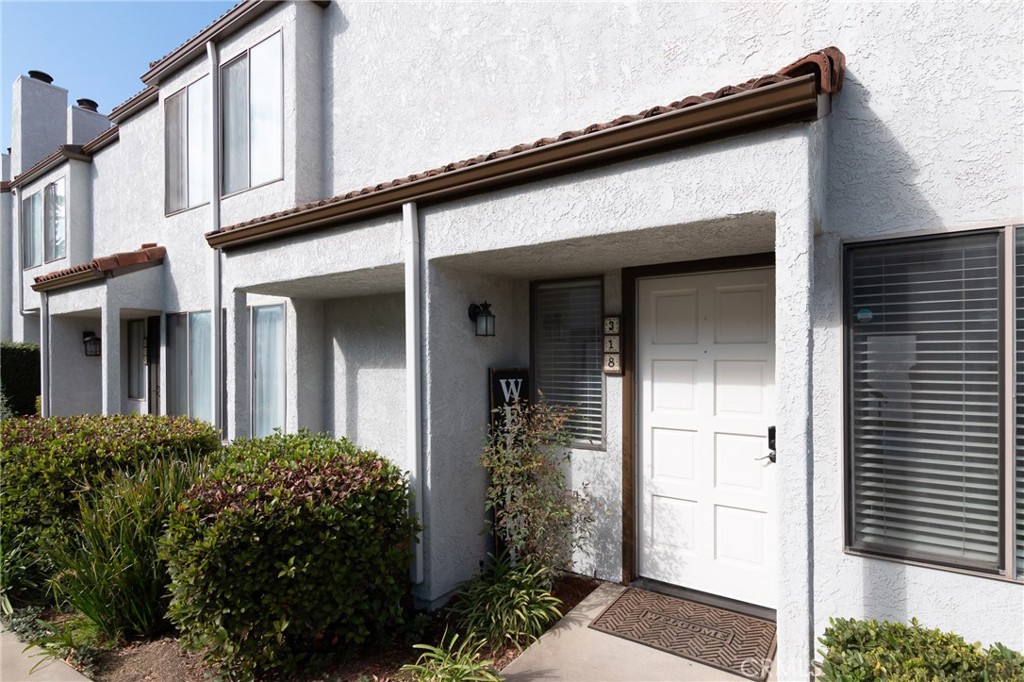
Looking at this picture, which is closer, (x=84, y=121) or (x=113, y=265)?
(x=113, y=265)

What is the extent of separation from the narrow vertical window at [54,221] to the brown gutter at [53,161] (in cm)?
45

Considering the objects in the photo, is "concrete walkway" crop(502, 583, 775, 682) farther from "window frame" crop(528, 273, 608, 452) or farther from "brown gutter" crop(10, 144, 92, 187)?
"brown gutter" crop(10, 144, 92, 187)

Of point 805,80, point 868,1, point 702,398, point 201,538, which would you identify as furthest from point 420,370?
point 868,1

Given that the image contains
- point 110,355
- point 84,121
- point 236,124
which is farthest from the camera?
point 84,121

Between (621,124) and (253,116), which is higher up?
(253,116)

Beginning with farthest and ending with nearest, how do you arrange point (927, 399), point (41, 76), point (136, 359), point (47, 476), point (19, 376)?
point (41, 76), point (19, 376), point (136, 359), point (47, 476), point (927, 399)

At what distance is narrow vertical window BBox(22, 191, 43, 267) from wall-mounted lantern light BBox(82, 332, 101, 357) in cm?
520

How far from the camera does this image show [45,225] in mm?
14969

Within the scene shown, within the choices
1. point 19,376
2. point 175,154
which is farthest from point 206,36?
point 19,376

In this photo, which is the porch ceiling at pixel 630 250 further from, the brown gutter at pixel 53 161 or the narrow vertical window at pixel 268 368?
the brown gutter at pixel 53 161

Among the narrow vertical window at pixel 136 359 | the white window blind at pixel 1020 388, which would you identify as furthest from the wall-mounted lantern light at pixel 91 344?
the white window blind at pixel 1020 388

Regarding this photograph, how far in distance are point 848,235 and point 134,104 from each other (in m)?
13.5

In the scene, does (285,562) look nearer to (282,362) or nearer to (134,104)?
(282,362)

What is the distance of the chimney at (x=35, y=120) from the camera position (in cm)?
1650
